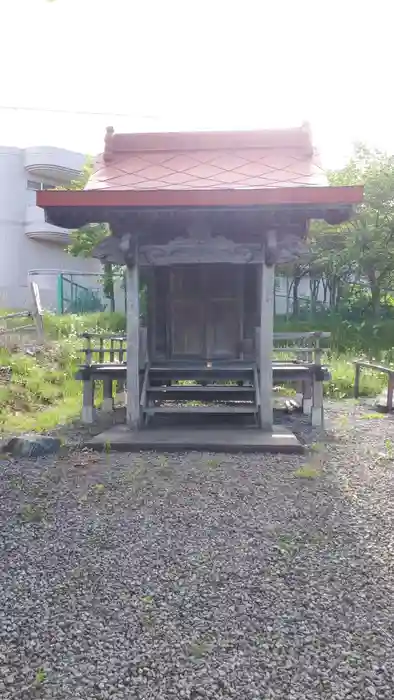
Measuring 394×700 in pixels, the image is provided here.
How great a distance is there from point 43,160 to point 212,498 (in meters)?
21.1

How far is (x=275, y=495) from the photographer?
4.42 metres

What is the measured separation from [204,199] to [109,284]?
15.0 meters

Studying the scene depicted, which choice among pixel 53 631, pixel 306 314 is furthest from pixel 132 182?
pixel 306 314

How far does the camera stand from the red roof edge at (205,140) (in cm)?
685

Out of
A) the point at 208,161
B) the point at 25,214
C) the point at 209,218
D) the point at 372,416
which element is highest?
the point at 25,214

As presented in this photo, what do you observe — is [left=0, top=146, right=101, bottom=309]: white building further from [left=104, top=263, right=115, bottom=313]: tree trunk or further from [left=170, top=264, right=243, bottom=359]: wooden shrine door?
[left=170, top=264, right=243, bottom=359]: wooden shrine door

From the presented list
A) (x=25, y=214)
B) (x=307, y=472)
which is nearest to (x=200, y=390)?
(x=307, y=472)

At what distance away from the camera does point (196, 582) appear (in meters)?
3.03

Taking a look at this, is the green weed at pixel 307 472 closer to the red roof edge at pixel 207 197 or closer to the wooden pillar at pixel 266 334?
the wooden pillar at pixel 266 334

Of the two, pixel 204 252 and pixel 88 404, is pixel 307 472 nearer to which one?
pixel 204 252

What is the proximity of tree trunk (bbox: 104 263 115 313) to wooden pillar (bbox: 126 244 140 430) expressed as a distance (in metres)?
13.0

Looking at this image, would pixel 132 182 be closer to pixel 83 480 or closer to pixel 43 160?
pixel 83 480

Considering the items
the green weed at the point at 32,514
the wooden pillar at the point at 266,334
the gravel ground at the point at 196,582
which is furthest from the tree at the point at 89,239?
the green weed at the point at 32,514

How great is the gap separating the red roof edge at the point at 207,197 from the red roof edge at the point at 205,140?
1.38 m
